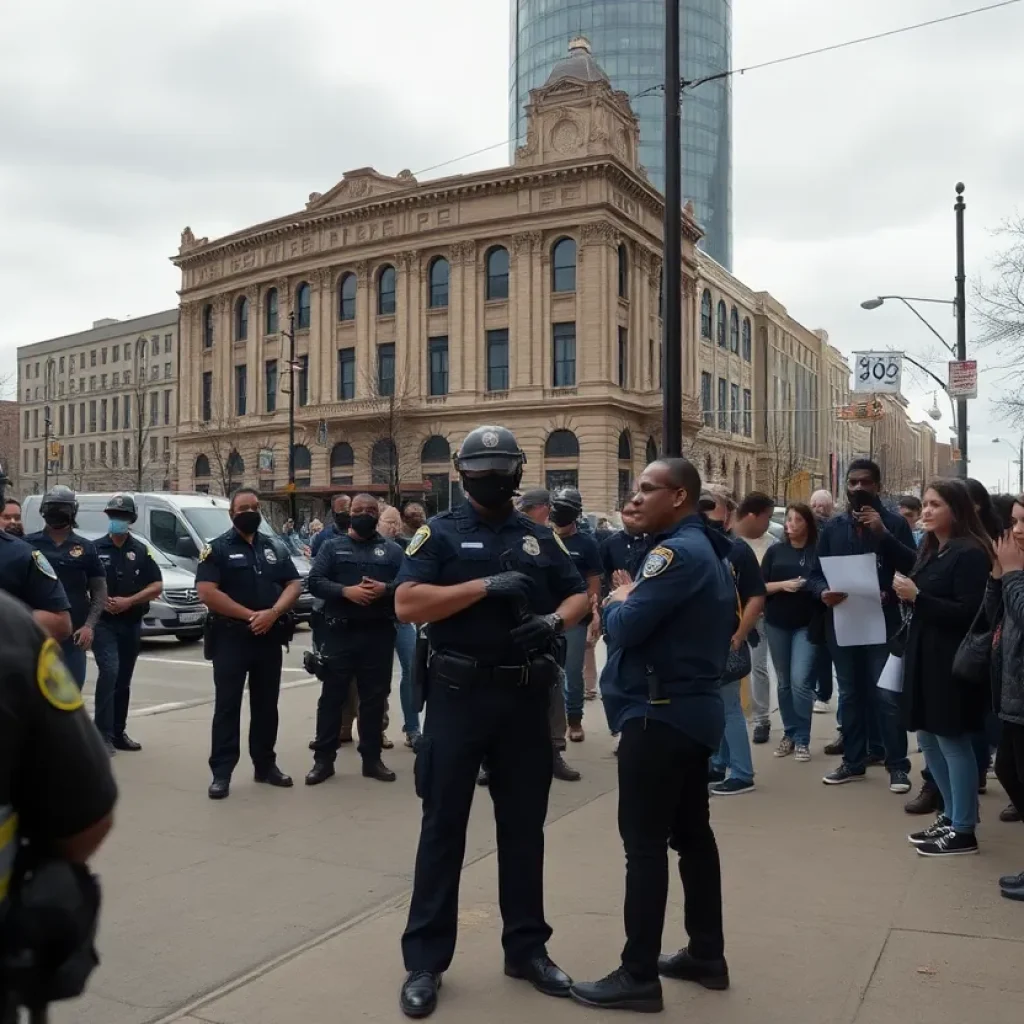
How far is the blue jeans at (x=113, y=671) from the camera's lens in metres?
8.35

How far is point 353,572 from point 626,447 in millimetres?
43429

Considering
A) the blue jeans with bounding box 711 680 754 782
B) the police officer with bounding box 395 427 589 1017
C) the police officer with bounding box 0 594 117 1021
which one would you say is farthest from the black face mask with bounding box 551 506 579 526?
the police officer with bounding box 0 594 117 1021

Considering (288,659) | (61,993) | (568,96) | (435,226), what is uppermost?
(568,96)

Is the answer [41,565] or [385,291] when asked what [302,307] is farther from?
[41,565]

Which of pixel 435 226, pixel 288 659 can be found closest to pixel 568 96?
pixel 435 226

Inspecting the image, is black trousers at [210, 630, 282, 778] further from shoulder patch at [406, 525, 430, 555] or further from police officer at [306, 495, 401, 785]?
shoulder patch at [406, 525, 430, 555]

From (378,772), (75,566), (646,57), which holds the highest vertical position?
(646,57)

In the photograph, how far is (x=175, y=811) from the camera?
658 centimetres

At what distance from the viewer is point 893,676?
6359 mm

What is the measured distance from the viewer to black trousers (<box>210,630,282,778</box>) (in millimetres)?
7039

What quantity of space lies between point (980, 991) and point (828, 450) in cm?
9031

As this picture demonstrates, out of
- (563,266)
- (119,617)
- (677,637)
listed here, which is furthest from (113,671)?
(563,266)

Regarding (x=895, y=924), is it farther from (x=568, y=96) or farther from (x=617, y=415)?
(x=568, y=96)

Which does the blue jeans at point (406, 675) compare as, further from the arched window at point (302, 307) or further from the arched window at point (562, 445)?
the arched window at point (302, 307)
